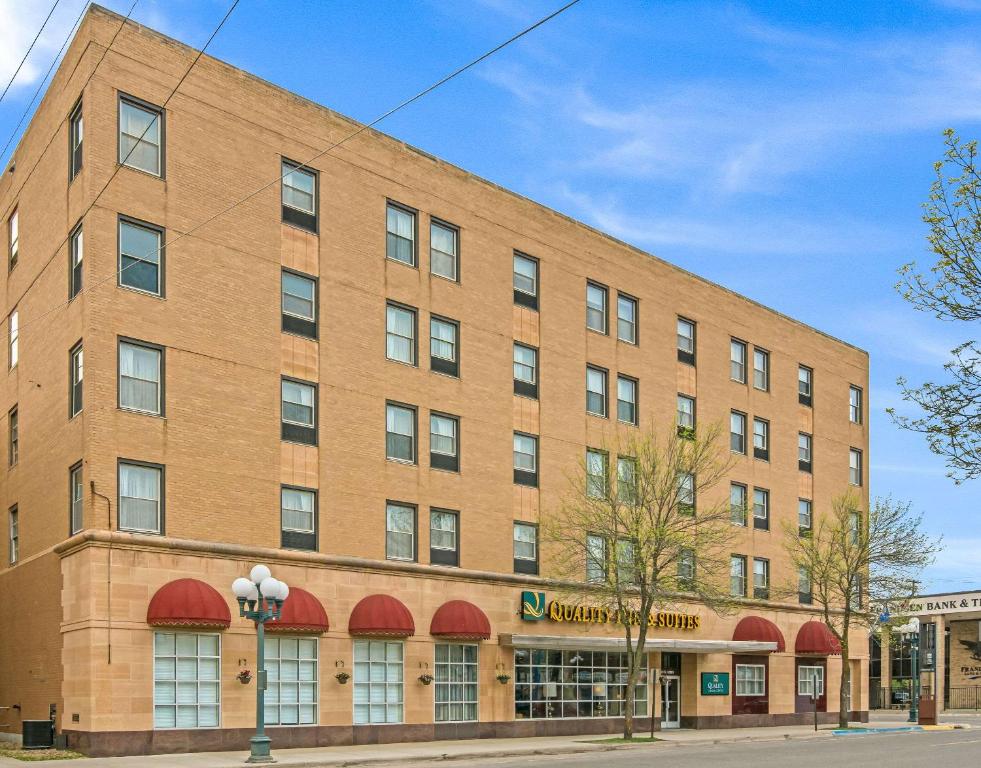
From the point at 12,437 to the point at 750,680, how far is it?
104ft

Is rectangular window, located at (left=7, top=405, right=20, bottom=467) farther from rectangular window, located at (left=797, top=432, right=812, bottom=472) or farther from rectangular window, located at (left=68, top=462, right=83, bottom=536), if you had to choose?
rectangular window, located at (left=797, top=432, right=812, bottom=472)

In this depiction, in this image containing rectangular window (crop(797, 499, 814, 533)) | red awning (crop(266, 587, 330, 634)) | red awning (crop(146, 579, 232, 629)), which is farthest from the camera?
rectangular window (crop(797, 499, 814, 533))

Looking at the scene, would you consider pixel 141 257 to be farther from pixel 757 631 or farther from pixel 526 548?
pixel 757 631

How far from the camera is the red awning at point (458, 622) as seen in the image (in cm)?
3850

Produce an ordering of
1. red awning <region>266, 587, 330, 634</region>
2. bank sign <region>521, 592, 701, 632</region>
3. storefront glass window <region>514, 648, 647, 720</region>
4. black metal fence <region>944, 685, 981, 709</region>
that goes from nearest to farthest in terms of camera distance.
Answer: red awning <region>266, 587, 330, 634</region>, bank sign <region>521, 592, 701, 632</region>, storefront glass window <region>514, 648, 647, 720</region>, black metal fence <region>944, 685, 981, 709</region>

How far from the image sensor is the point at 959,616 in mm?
84562

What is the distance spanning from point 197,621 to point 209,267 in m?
9.79

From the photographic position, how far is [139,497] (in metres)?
32.0

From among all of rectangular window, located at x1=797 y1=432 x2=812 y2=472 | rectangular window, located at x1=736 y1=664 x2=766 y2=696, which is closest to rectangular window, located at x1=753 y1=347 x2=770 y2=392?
rectangular window, located at x1=797 y1=432 x2=812 y2=472

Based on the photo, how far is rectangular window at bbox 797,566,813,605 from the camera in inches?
2264

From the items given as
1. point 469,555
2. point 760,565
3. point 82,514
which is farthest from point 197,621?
point 760,565

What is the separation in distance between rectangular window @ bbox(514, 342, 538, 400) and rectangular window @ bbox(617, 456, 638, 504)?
407 centimetres

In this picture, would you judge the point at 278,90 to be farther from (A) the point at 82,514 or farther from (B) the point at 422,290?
(A) the point at 82,514

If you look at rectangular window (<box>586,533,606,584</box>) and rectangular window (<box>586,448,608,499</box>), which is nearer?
rectangular window (<box>586,533,606,584</box>)
